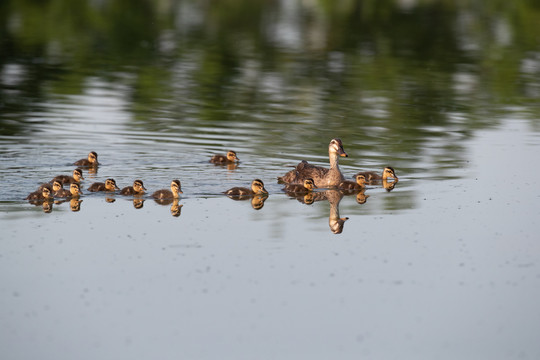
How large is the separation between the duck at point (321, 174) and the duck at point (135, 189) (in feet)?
6.25

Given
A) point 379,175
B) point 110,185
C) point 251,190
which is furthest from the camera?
point 379,175

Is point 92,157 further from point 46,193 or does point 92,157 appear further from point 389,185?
point 389,185

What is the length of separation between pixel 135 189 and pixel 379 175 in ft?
10.5

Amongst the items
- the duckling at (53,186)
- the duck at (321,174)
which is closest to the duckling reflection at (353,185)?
the duck at (321,174)

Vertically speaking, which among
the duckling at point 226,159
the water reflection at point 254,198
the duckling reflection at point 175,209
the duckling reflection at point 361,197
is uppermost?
the duckling at point 226,159

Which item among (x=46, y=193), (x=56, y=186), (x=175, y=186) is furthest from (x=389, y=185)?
→ (x=46, y=193)

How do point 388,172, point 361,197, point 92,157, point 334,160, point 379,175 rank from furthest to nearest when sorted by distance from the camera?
point 92,157, point 379,175, point 334,160, point 388,172, point 361,197

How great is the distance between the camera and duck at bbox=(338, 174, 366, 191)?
1386cm

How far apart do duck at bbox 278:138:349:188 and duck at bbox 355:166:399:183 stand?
32 cm

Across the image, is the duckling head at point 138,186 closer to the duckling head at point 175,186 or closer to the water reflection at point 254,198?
the duckling head at point 175,186

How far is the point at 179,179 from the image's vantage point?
14.1 meters

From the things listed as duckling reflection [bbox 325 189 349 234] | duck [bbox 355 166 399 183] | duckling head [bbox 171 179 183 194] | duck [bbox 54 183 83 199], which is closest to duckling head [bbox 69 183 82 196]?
duck [bbox 54 183 83 199]

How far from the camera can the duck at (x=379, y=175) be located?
14.1 metres

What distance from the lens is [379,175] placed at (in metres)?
14.4
